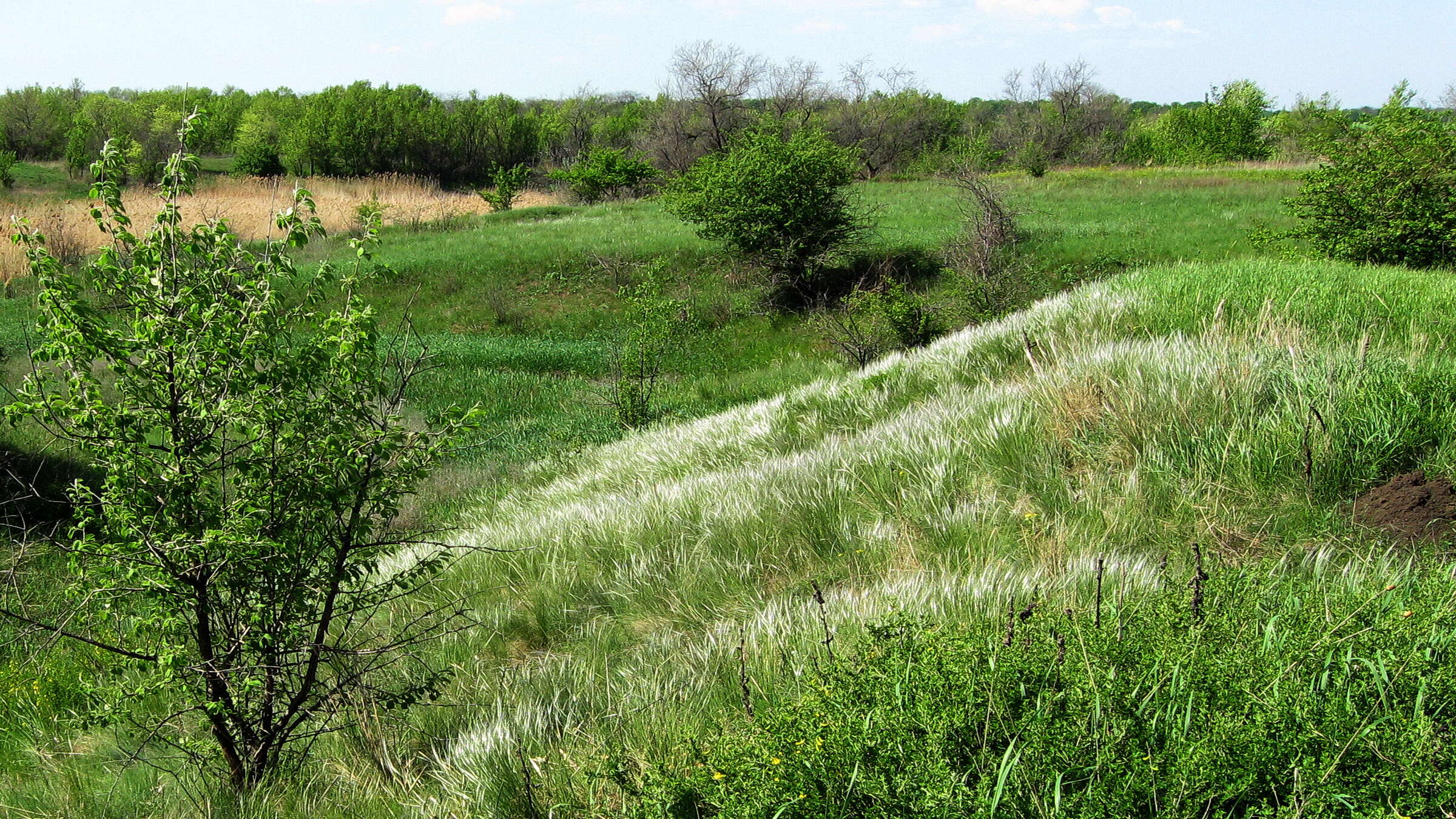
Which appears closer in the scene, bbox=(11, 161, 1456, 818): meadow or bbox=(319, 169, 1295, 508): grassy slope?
bbox=(11, 161, 1456, 818): meadow

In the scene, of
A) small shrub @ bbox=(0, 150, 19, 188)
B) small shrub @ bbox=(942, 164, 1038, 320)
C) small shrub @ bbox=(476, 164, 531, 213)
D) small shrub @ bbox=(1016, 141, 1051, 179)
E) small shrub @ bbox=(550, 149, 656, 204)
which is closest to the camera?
small shrub @ bbox=(942, 164, 1038, 320)

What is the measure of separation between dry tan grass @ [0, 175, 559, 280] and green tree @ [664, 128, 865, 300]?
7.75 meters

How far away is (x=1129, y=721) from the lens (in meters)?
1.79

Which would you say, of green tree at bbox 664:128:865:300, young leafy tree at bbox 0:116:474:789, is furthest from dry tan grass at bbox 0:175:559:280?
young leafy tree at bbox 0:116:474:789

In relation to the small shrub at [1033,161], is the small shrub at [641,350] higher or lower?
lower

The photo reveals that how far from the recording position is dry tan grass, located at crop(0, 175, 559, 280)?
905 inches

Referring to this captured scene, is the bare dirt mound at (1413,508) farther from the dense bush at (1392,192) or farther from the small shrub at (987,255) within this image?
the dense bush at (1392,192)

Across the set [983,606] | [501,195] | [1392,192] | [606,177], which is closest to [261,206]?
[501,195]

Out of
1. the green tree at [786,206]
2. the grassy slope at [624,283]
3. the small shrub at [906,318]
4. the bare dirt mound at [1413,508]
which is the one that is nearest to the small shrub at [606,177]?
the grassy slope at [624,283]

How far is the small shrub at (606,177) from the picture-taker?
37562 mm

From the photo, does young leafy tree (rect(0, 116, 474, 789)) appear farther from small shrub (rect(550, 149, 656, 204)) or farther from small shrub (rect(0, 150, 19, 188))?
small shrub (rect(0, 150, 19, 188))

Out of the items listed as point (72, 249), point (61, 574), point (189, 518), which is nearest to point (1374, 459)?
point (189, 518)

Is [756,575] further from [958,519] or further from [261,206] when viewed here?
[261,206]

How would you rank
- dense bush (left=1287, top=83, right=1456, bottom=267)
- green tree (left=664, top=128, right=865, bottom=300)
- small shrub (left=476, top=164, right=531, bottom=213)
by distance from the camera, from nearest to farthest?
1. dense bush (left=1287, top=83, right=1456, bottom=267)
2. green tree (left=664, top=128, right=865, bottom=300)
3. small shrub (left=476, top=164, right=531, bottom=213)
